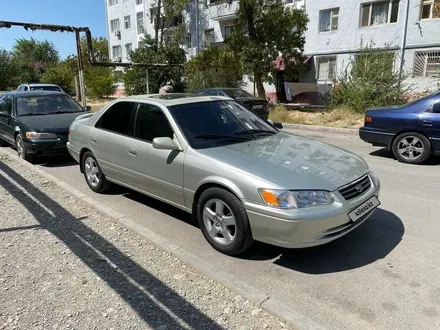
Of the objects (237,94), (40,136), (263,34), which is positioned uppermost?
(263,34)

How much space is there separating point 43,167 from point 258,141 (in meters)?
5.37

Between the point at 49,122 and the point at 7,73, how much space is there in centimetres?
5252

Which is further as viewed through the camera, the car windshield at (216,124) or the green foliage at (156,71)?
the green foliage at (156,71)

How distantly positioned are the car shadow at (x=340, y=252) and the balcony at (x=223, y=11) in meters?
27.2

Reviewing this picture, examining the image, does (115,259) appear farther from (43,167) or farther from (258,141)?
(43,167)

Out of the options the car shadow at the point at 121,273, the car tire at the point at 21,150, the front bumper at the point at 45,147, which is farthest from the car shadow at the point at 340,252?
the car tire at the point at 21,150

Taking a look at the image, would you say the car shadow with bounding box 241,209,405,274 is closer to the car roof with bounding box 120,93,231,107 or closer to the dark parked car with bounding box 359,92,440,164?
the car roof with bounding box 120,93,231,107

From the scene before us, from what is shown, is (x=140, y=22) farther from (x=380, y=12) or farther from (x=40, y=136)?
(x=40, y=136)

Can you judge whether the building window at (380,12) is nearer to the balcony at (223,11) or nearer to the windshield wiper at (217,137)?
the balcony at (223,11)

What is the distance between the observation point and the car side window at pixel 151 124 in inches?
169

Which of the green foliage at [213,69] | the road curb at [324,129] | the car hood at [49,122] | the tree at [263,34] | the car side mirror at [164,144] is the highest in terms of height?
the tree at [263,34]

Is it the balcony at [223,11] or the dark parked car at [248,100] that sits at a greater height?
the balcony at [223,11]

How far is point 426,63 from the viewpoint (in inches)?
762

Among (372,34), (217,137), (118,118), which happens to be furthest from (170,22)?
(217,137)
